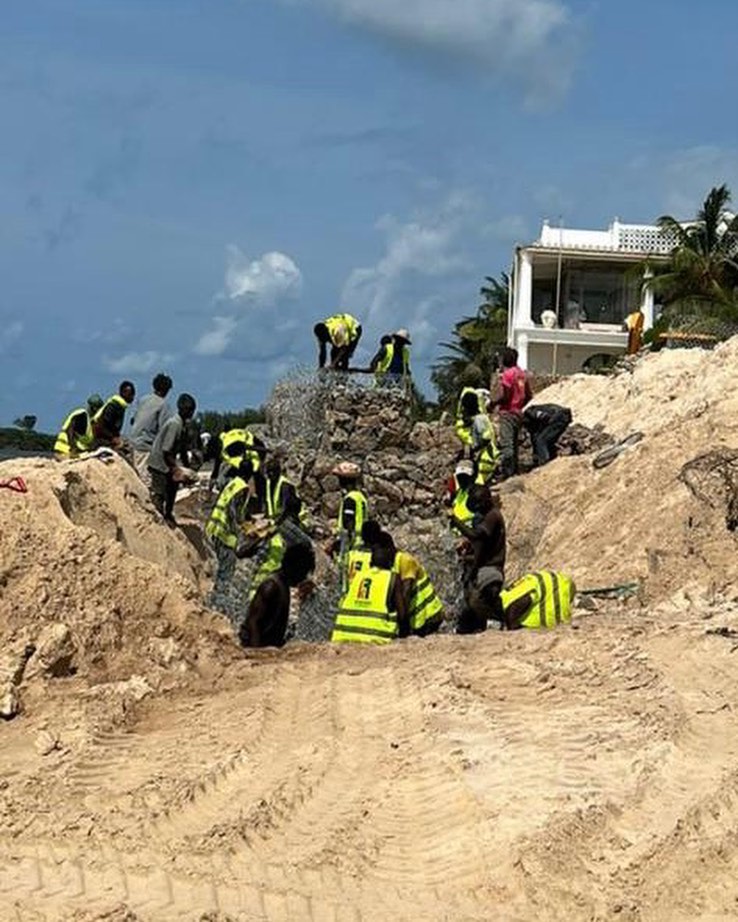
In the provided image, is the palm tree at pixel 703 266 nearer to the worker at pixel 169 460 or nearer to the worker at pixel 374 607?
the worker at pixel 169 460

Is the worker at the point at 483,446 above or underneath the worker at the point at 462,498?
above

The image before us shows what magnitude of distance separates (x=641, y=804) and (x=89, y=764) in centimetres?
263

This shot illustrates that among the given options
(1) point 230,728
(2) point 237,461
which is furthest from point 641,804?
(2) point 237,461

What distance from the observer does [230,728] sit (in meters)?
7.57

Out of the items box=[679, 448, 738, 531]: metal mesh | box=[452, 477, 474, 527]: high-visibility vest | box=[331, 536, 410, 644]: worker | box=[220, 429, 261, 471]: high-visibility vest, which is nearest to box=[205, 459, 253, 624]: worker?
box=[220, 429, 261, 471]: high-visibility vest

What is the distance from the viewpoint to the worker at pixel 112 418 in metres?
15.3

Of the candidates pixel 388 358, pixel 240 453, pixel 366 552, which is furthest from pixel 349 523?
pixel 388 358

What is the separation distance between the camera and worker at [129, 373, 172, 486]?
16.1 meters

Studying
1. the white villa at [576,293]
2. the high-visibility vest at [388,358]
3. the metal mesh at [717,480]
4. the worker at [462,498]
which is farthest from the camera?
the white villa at [576,293]

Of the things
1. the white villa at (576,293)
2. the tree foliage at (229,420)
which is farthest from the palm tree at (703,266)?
the tree foliage at (229,420)

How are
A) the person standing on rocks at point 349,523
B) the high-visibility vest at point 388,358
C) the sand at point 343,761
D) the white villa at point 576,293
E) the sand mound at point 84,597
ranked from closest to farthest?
the sand at point 343,761 < the sand mound at point 84,597 < the person standing on rocks at point 349,523 < the high-visibility vest at point 388,358 < the white villa at point 576,293

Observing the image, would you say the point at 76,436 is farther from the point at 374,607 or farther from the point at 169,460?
the point at 374,607

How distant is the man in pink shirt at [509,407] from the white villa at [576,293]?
828 inches

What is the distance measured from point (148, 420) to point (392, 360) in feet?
16.1
